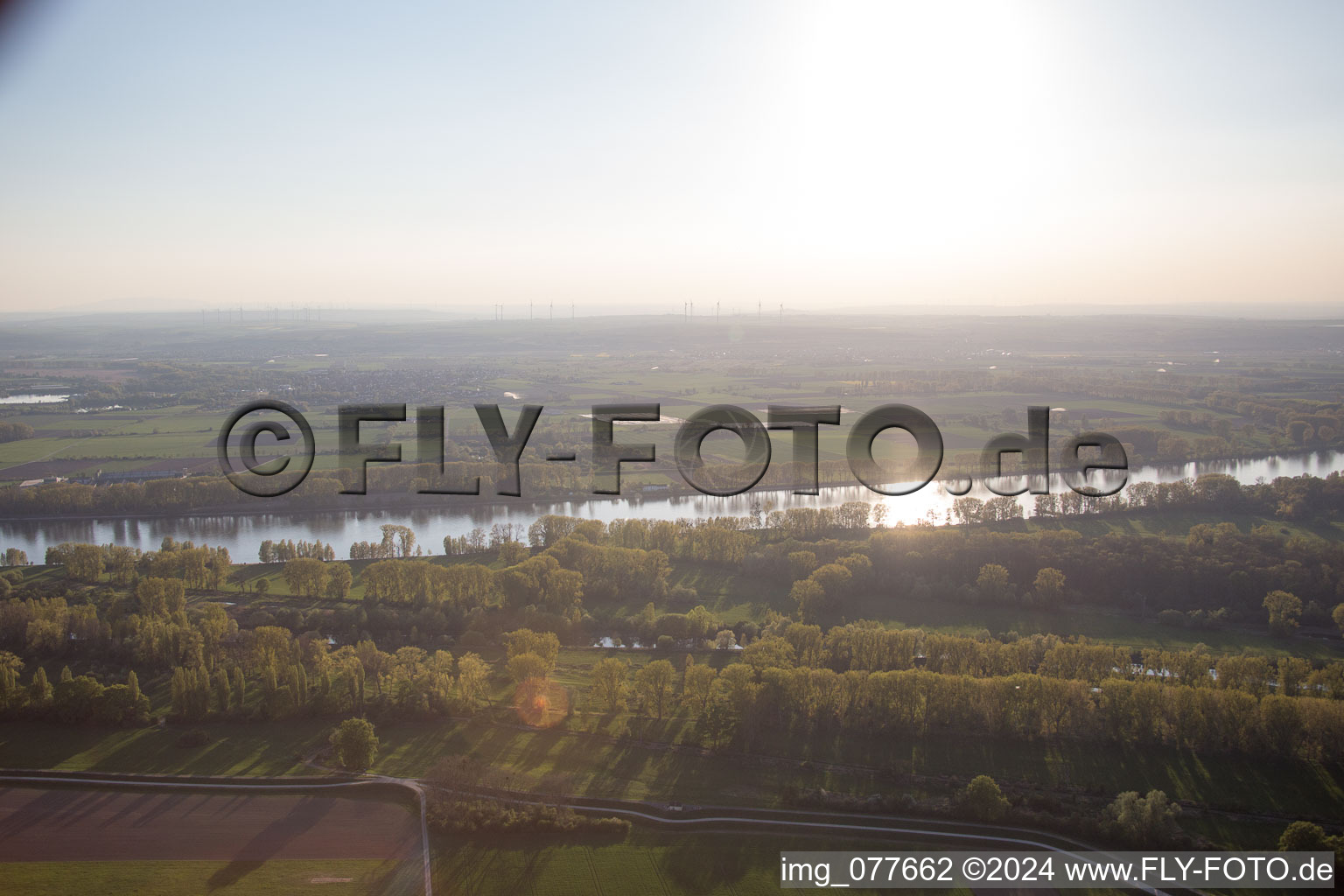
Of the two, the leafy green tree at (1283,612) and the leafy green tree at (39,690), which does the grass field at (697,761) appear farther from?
the leafy green tree at (1283,612)

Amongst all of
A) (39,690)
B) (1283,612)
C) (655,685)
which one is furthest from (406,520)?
(1283,612)

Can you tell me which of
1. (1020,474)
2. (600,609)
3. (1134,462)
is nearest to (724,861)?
(600,609)

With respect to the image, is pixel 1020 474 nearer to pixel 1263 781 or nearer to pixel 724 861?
pixel 1263 781

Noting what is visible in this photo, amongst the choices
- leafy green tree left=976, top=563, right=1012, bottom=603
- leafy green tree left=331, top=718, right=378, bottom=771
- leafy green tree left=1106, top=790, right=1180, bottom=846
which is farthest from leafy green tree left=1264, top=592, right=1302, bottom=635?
leafy green tree left=331, top=718, right=378, bottom=771

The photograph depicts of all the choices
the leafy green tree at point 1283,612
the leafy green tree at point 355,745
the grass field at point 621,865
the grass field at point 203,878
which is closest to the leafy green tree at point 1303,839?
the grass field at point 621,865

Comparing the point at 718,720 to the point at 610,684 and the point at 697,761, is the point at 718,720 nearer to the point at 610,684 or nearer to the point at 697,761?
the point at 697,761
